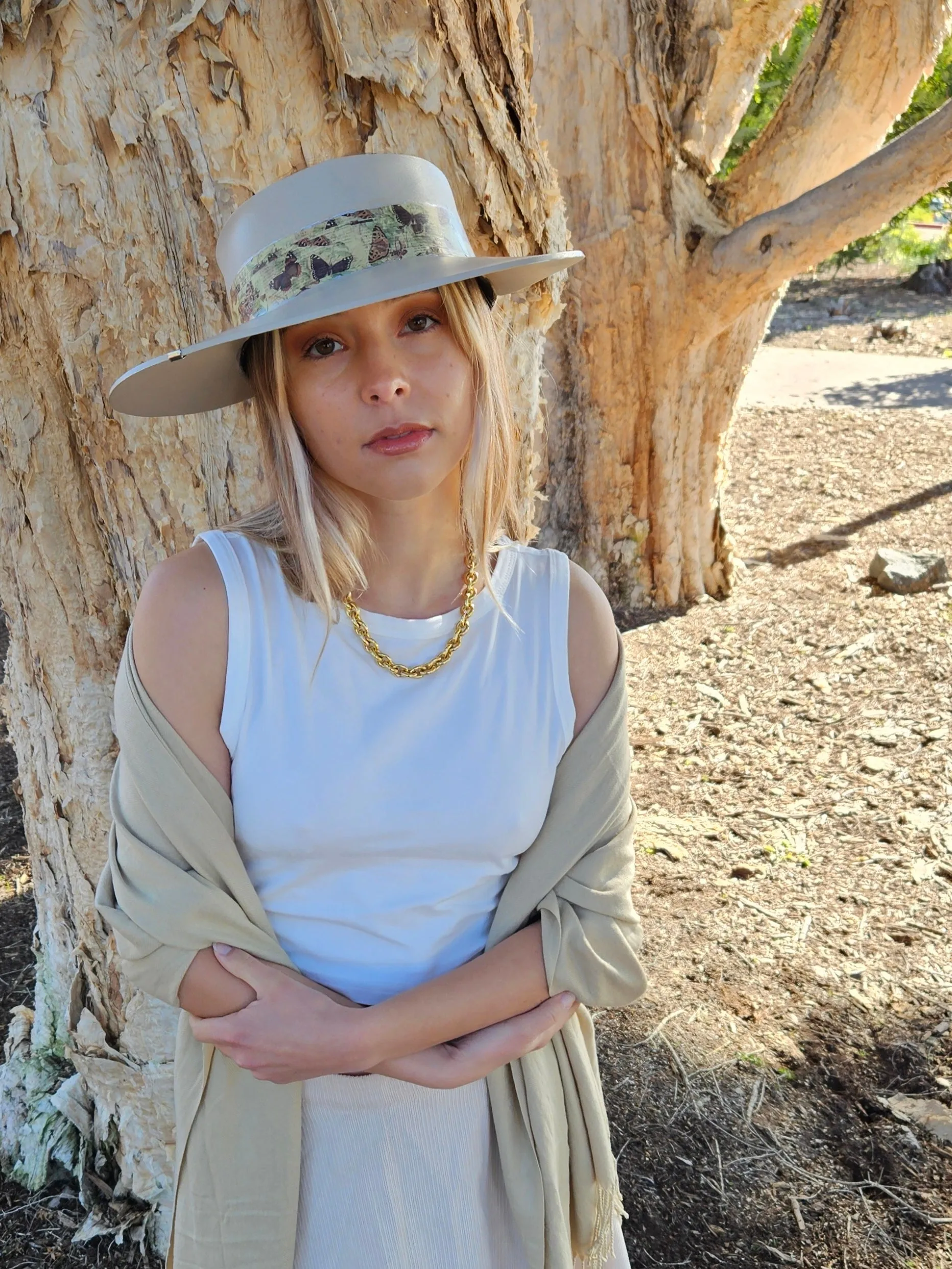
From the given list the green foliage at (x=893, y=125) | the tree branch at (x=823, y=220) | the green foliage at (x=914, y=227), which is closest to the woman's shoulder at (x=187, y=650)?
the tree branch at (x=823, y=220)

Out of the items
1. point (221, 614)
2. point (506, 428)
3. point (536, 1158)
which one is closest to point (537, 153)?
point (506, 428)

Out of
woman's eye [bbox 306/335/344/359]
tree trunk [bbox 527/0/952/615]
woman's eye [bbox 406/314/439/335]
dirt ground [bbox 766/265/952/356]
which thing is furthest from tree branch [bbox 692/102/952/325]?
dirt ground [bbox 766/265/952/356]

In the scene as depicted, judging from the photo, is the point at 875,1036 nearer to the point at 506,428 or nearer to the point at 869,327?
the point at 506,428

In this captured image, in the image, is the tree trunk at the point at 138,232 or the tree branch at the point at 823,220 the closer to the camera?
the tree trunk at the point at 138,232

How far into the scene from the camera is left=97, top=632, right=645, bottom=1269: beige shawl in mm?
1400

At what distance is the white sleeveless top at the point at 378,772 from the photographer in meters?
1.44

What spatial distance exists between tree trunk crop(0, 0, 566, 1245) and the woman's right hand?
40.5 inches

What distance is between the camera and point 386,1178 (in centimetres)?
153

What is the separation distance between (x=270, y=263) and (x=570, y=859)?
896mm

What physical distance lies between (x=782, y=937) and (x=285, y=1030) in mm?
2371

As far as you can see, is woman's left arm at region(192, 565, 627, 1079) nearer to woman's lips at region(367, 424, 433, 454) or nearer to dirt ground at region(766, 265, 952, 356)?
woman's lips at region(367, 424, 433, 454)

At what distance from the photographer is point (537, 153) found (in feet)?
6.84

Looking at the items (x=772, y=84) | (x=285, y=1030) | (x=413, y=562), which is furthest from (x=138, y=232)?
(x=772, y=84)

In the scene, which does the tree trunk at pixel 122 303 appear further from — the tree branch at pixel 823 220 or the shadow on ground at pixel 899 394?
the shadow on ground at pixel 899 394
